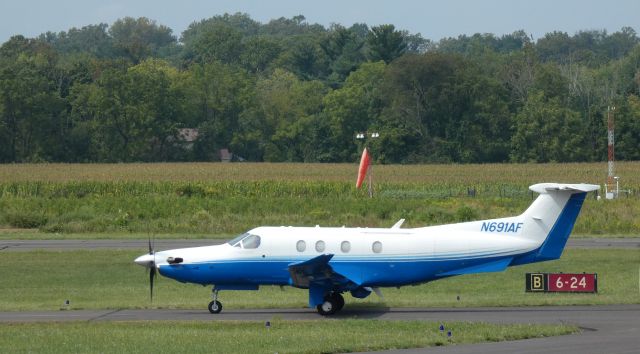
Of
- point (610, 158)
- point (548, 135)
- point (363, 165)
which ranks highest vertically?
point (548, 135)

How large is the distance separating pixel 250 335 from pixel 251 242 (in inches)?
175

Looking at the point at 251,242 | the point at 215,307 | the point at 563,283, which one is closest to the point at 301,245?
the point at 251,242

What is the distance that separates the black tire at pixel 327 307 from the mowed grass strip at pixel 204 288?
167 centimetres

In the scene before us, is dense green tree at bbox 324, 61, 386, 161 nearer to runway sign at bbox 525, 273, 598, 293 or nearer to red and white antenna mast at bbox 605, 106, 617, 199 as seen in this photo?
red and white antenna mast at bbox 605, 106, 617, 199

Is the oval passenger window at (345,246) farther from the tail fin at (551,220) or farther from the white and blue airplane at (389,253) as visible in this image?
the tail fin at (551,220)

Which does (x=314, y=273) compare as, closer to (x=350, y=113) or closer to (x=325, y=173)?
(x=325, y=173)

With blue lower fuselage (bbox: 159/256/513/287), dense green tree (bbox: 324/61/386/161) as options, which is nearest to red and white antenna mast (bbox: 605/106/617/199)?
blue lower fuselage (bbox: 159/256/513/287)

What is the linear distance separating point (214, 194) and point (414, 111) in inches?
1904

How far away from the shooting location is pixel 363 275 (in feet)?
88.0

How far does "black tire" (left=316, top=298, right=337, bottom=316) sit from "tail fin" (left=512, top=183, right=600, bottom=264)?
14.8 feet

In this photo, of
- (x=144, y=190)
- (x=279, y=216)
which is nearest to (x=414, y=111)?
(x=144, y=190)

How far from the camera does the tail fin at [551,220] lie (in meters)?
26.8

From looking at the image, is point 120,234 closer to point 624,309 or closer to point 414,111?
point 624,309

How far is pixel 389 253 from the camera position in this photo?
2683cm
